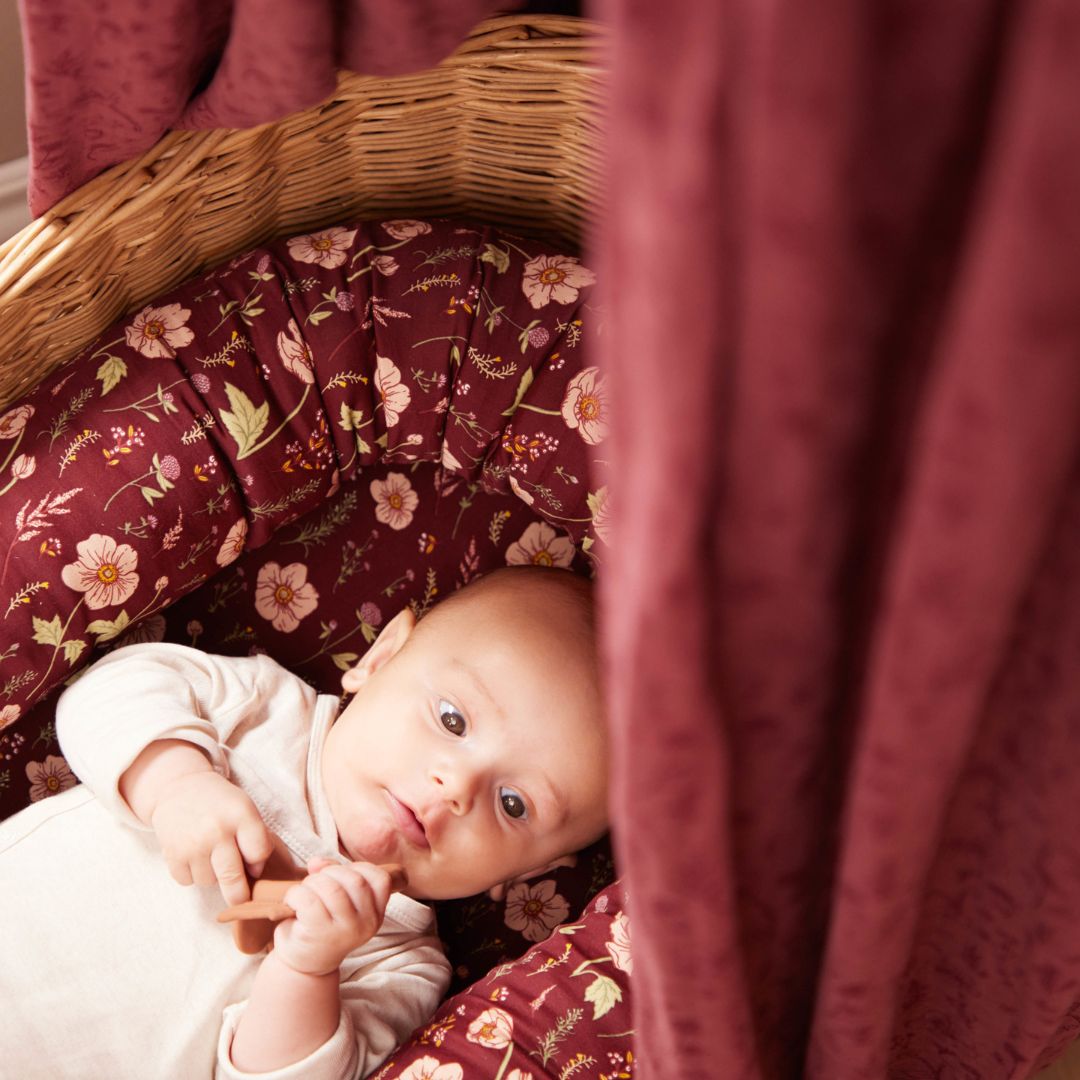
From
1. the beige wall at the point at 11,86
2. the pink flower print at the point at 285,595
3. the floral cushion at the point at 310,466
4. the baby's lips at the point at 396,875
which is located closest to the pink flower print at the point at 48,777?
the floral cushion at the point at 310,466

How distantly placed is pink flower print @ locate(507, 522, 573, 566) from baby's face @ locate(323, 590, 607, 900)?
17cm

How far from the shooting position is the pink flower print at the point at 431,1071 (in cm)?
88

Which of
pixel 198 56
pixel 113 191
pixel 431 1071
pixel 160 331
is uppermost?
pixel 198 56

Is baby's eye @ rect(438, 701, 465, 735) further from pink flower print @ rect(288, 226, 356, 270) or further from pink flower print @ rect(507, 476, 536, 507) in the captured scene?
pink flower print @ rect(288, 226, 356, 270)

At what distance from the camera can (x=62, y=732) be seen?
1.04m

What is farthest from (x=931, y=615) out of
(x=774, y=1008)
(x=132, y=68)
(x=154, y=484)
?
(x=154, y=484)

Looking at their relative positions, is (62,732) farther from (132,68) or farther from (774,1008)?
(774,1008)

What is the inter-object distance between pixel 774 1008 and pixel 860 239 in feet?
1.54

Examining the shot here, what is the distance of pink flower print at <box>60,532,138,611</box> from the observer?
39.4 inches

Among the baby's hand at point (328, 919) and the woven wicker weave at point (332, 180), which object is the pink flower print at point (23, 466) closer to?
the woven wicker weave at point (332, 180)

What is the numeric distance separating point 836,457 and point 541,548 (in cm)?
89

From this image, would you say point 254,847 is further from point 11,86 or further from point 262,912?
point 11,86

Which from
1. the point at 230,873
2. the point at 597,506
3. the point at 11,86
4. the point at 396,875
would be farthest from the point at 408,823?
the point at 11,86

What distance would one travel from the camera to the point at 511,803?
3.34ft
